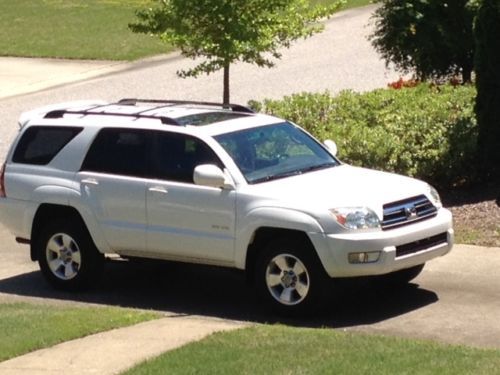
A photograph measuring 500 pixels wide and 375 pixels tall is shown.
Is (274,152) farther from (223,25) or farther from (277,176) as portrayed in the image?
(223,25)

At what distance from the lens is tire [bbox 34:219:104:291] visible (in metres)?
12.5

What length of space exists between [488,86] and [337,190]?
4.60 meters

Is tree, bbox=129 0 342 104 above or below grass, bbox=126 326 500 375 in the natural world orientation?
above

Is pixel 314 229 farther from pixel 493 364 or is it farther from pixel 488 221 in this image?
pixel 488 221

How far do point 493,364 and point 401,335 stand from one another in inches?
69.2

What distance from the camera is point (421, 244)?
1128 cm

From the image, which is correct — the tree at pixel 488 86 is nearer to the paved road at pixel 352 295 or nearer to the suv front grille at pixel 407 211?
the paved road at pixel 352 295

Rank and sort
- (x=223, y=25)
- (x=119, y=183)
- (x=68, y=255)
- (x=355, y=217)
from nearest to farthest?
(x=355, y=217) → (x=119, y=183) → (x=68, y=255) → (x=223, y=25)

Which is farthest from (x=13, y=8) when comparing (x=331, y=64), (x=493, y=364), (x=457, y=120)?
(x=493, y=364)

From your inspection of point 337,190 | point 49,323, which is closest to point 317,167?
point 337,190

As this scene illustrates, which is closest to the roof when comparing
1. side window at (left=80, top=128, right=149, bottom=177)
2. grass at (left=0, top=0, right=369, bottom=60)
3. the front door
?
side window at (left=80, top=128, right=149, bottom=177)

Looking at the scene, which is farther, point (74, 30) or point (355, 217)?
point (74, 30)

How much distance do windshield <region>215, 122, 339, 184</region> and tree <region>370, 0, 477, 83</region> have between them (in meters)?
7.28

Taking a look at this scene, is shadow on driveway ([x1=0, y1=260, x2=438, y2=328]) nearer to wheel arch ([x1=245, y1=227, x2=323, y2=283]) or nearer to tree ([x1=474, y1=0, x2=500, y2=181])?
wheel arch ([x1=245, y1=227, x2=323, y2=283])
